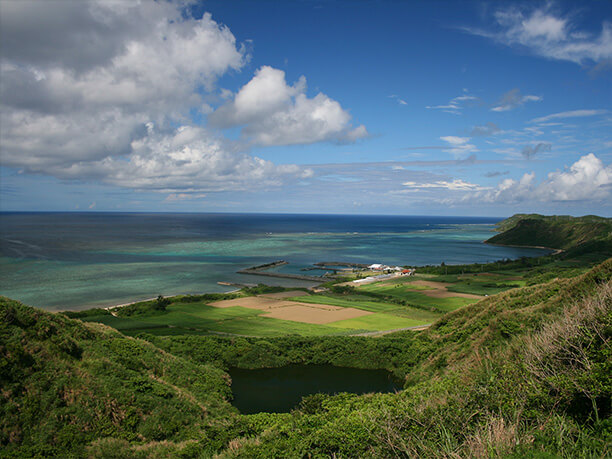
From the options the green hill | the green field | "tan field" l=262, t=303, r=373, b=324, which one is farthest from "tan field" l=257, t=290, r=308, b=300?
the green hill

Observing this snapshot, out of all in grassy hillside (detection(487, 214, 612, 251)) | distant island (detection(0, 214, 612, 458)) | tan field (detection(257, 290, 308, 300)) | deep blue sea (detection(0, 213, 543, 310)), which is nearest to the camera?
distant island (detection(0, 214, 612, 458))

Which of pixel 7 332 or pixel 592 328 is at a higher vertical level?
pixel 592 328

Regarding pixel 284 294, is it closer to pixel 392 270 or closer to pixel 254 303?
pixel 254 303

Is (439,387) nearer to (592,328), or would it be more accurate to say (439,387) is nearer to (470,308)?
(592,328)

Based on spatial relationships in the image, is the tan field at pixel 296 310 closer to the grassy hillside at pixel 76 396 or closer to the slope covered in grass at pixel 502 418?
the grassy hillside at pixel 76 396

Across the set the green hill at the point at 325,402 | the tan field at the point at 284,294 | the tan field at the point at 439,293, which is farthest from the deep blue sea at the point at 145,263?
the green hill at the point at 325,402

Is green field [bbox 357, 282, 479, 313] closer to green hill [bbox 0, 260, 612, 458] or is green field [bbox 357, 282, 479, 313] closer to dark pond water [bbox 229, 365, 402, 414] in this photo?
dark pond water [bbox 229, 365, 402, 414]

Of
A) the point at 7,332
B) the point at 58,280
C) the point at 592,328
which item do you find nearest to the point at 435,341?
the point at 592,328
